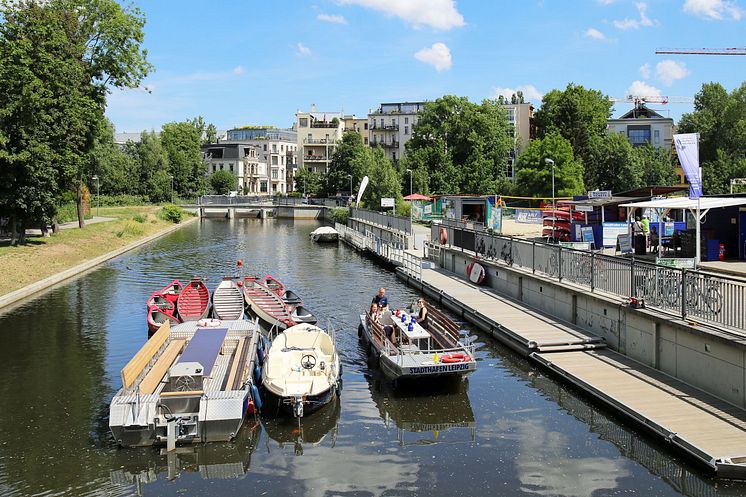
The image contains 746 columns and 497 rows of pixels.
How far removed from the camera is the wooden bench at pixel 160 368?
17195 mm

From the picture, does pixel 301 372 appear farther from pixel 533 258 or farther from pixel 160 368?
pixel 533 258

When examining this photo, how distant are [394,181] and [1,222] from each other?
43.5 metres

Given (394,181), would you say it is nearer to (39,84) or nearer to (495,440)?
(39,84)

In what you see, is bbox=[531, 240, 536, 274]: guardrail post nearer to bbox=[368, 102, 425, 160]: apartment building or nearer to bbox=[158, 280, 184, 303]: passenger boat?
bbox=[158, 280, 184, 303]: passenger boat

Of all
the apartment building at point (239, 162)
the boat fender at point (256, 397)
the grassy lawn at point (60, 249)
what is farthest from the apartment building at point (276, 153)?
the boat fender at point (256, 397)

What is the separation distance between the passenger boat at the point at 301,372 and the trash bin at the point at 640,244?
16.2 meters

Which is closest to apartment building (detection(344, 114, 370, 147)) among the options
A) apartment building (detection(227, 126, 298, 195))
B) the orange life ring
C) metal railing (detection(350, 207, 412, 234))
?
apartment building (detection(227, 126, 298, 195))

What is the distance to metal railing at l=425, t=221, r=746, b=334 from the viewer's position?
16.7 meters

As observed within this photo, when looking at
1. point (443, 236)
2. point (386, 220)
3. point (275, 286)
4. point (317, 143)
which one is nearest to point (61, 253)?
point (275, 286)

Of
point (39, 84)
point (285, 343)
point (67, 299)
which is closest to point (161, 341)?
point (285, 343)

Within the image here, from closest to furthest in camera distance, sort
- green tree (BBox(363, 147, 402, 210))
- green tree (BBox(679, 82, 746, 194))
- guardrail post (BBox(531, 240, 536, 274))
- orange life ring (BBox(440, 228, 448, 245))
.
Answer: guardrail post (BBox(531, 240, 536, 274)), orange life ring (BBox(440, 228, 448, 245)), green tree (BBox(363, 147, 402, 210)), green tree (BBox(679, 82, 746, 194))

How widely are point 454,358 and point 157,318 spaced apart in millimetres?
13621

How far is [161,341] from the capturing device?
70.5 ft

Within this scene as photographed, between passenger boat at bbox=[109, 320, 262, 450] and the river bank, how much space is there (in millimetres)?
18500
